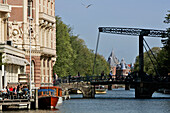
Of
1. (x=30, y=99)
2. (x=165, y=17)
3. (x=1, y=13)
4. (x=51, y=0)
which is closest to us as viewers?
(x=30, y=99)

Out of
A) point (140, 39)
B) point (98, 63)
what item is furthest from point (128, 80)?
point (98, 63)

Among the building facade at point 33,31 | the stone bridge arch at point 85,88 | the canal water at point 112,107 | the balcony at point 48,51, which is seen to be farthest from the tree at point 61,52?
the building facade at point 33,31

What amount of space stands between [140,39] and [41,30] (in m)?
21.3

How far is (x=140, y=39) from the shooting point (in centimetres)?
9525

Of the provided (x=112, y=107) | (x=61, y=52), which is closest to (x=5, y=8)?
(x=112, y=107)

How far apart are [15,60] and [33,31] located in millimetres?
10487

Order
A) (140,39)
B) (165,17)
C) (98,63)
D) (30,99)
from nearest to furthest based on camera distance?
1. (30,99)
2. (140,39)
3. (165,17)
4. (98,63)

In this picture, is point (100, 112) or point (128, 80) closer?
point (100, 112)

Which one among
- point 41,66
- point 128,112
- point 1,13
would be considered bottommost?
point 128,112

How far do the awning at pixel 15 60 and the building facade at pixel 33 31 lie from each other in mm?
2473

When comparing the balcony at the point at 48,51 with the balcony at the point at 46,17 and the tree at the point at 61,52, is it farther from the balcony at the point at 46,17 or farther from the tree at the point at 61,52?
the tree at the point at 61,52

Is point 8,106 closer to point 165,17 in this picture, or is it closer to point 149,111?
point 149,111

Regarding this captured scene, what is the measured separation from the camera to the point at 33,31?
76.2 metres

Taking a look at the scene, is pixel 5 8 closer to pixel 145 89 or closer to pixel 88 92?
pixel 88 92
